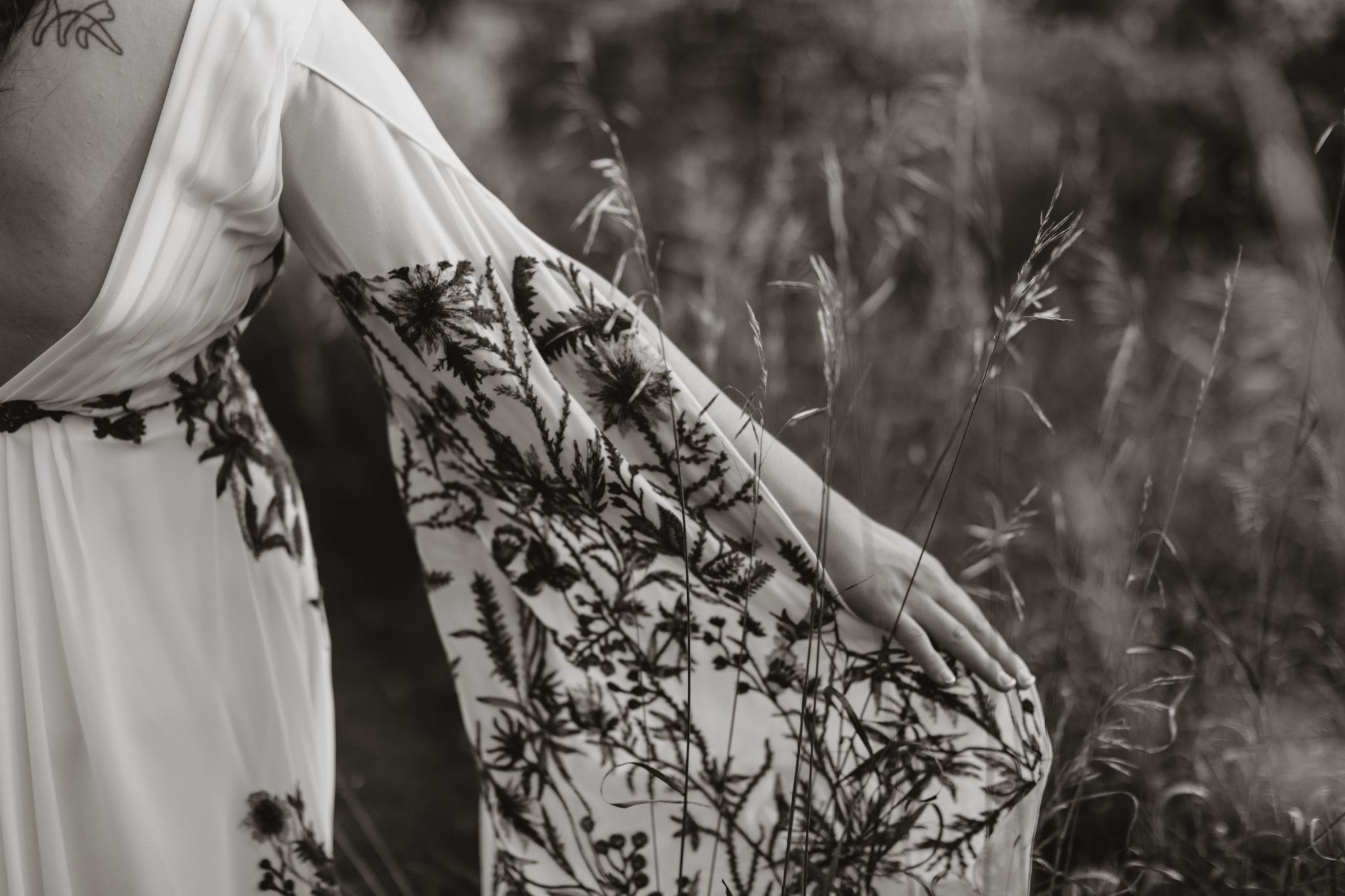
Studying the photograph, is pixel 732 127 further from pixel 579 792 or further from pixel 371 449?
pixel 579 792

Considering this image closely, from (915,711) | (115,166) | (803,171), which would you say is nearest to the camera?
(115,166)

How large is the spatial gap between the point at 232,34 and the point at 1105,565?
5.90ft

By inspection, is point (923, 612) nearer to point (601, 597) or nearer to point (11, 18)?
point (601, 597)

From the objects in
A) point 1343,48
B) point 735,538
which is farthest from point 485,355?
point 1343,48

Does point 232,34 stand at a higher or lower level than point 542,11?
lower

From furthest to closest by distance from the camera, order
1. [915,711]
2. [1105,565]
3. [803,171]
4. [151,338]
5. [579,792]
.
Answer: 1. [803,171]
2. [1105,565]
3. [579,792]
4. [915,711]
5. [151,338]

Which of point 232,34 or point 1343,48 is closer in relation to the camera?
point 232,34

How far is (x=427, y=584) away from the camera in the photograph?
4.52ft

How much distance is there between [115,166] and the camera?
0.94 meters

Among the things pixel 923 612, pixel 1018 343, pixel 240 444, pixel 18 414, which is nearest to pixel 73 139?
pixel 18 414

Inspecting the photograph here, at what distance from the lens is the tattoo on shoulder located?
90 cm

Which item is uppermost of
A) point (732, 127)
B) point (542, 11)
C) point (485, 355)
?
point (542, 11)

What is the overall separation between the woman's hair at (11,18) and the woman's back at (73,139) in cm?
2

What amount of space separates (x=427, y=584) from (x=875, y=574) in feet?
2.09
